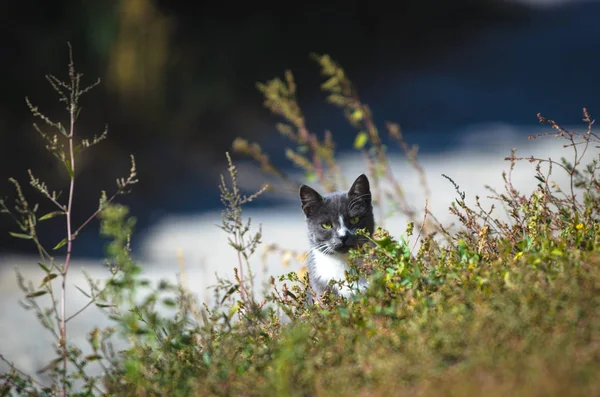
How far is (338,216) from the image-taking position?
3.85m

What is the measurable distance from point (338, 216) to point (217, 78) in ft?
21.1

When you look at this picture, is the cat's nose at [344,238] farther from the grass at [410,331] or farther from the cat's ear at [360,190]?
the grass at [410,331]

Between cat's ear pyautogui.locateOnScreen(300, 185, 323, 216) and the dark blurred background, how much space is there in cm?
366

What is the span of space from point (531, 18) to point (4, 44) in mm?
10019

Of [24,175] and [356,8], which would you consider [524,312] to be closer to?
[24,175]

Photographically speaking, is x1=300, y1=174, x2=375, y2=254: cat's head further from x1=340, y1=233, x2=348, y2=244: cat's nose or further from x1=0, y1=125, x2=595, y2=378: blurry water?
x1=0, y1=125, x2=595, y2=378: blurry water

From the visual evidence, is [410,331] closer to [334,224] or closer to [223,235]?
[334,224]

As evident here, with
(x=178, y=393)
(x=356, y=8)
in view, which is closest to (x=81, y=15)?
(x=356, y=8)

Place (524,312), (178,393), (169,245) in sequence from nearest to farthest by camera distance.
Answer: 1. (524,312)
2. (178,393)
3. (169,245)

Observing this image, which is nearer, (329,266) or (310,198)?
(329,266)

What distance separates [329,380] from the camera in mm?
2119

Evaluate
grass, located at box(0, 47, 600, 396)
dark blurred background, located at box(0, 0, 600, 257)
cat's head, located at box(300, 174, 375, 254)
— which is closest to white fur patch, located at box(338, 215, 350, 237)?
cat's head, located at box(300, 174, 375, 254)

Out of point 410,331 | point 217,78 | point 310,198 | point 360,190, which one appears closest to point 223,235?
point 217,78

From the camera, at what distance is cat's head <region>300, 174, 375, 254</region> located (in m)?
3.77
